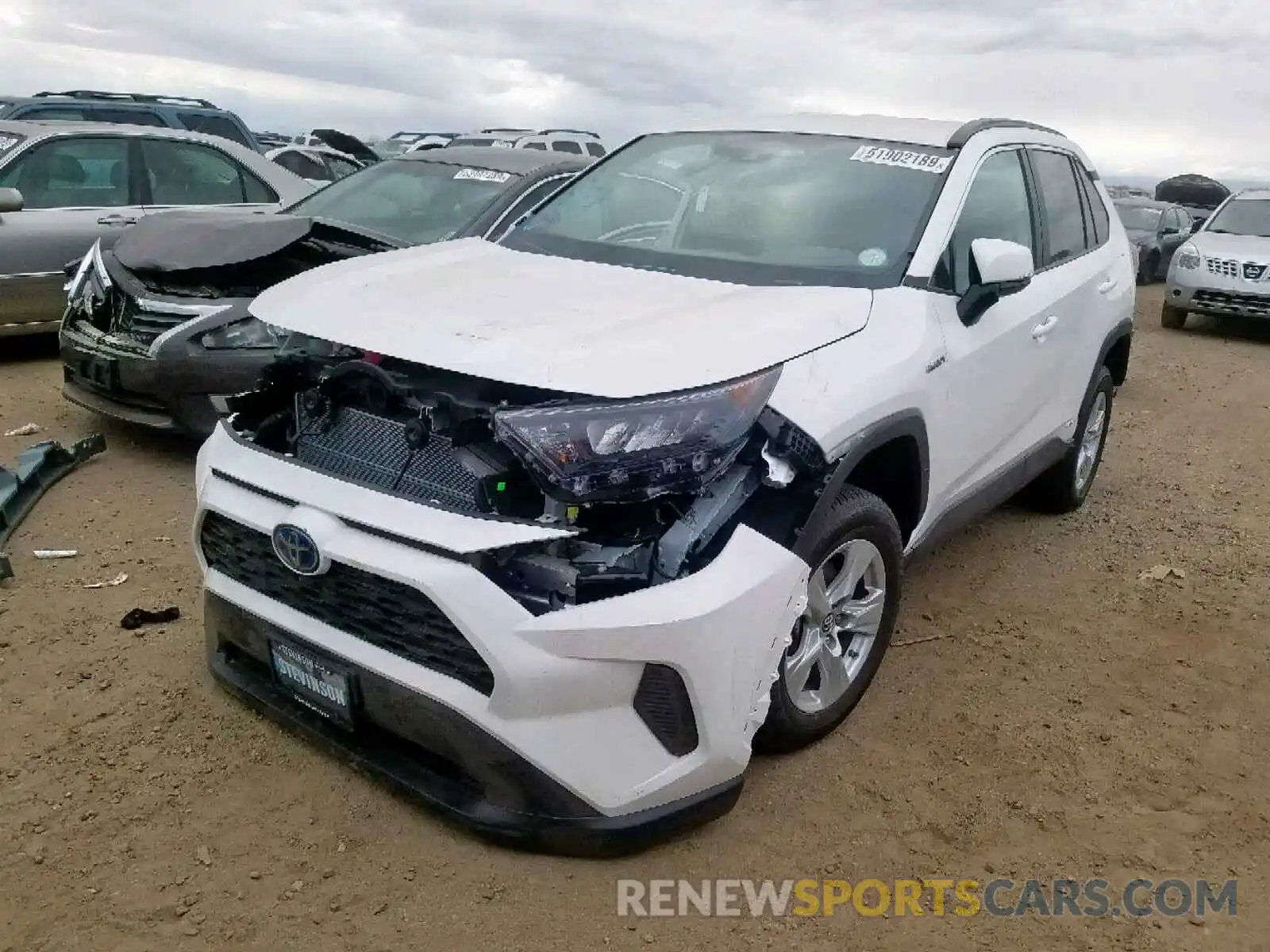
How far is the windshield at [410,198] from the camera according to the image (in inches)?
231

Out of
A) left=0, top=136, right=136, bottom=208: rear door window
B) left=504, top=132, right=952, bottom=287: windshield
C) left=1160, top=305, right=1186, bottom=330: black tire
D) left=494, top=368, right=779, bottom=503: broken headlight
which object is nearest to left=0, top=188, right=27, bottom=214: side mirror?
left=0, top=136, right=136, bottom=208: rear door window

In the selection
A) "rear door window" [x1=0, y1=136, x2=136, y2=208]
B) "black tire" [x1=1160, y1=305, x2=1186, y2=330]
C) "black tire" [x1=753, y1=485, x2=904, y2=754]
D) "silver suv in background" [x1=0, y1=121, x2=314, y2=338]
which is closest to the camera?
"black tire" [x1=753, y1=485, x2=904, y2=754]

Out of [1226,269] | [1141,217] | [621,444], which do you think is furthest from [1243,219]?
[621,444]

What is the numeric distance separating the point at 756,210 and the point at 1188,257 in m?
10.6

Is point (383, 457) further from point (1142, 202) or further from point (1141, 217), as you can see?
point (1142, 202)

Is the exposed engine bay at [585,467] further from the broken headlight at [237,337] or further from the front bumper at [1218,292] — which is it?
the front bumper at [1218,292]

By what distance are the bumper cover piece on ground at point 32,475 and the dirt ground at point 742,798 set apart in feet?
0.27

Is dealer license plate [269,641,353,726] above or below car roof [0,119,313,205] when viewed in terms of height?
below

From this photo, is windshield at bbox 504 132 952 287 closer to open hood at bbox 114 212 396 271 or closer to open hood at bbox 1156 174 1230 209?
open hood at bbox 114 212 396 271

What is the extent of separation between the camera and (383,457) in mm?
2803

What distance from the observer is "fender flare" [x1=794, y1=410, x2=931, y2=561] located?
2725 mm

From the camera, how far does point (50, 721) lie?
10.4 feet

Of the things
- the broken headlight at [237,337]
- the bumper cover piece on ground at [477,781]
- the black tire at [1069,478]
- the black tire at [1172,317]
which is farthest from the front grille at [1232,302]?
the bumper cover piece on ground at [477,781]

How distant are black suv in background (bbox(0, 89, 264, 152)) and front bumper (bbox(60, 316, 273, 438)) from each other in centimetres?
523
